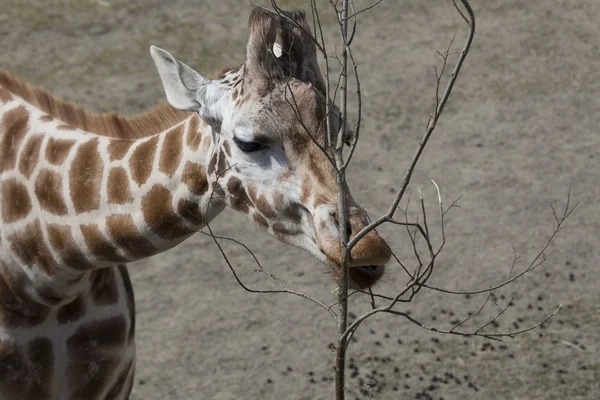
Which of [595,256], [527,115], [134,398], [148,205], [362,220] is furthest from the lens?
[527,115]

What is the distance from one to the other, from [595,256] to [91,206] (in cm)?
432

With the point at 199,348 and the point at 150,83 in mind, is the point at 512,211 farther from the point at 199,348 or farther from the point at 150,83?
the point at 150,83

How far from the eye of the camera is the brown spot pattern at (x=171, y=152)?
12.4ft

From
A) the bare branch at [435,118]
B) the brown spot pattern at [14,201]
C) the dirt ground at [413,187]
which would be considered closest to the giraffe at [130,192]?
the brown spot pattern at [14,201]

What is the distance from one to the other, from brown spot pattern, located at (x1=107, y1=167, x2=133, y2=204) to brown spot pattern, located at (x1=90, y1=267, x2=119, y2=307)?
22.2 inches

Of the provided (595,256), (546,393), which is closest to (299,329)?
(546,393)

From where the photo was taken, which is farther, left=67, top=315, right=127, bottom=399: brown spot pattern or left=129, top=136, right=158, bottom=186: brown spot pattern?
left=67, top=315, right=127, bottom=399: brown spot pattern

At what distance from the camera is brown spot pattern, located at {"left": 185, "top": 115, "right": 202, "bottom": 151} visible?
3742 mm

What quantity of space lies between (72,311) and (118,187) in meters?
0.70

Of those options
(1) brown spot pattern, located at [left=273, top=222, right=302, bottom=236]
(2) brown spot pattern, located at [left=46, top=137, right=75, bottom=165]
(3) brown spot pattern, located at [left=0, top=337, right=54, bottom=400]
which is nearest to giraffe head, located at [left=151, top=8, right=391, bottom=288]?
(1) brown spot pattern, located at [left=273, top=222, right=302, bottom=236]

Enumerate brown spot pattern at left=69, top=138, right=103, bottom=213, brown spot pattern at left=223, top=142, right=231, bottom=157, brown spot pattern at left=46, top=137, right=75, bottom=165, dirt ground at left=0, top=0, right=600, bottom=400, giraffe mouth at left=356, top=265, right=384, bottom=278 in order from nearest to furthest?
giraffe mouth at left=356, top=265, right=384, bottom=278
brown spot pattern at left=223, top=142, right=231, bottom=157
brown spot pattern at left=69, top=138, right=103, bottom=213
brown spot pattern at left=46, top=137, right=75, bottom=165
dirt ground at left=0, top=0, right=600, bottom=400

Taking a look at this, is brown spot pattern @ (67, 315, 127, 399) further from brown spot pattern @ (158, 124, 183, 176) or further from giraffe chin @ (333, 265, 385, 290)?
giraffe chin @ (333, 265, 385, 290)

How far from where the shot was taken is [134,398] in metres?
6.05

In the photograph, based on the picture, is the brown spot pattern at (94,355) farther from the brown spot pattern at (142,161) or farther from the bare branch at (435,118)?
the bare branch at (435,118)
